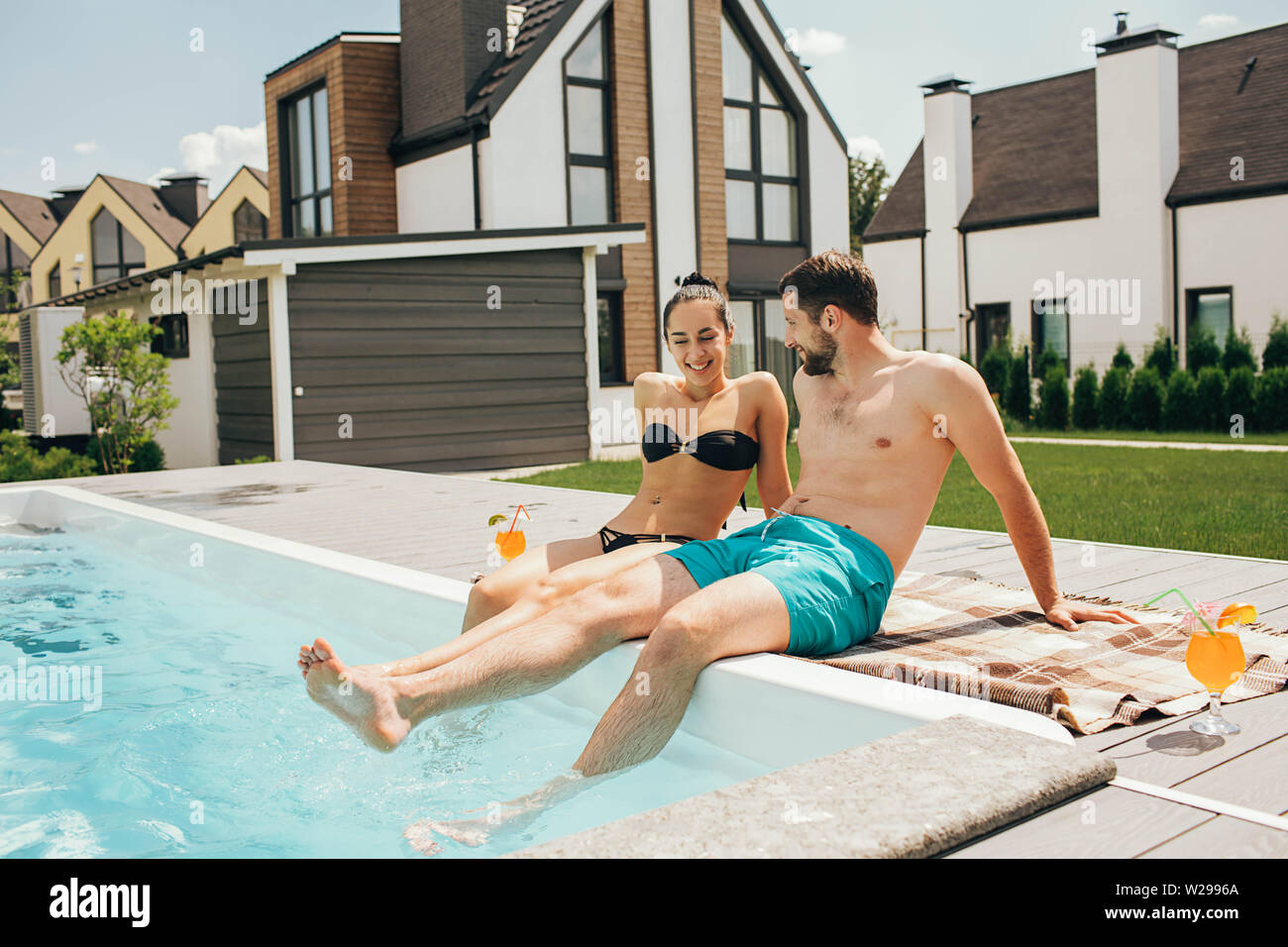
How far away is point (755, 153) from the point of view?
62.6 feet

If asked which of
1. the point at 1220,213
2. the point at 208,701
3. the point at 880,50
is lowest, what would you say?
the point at 208,701

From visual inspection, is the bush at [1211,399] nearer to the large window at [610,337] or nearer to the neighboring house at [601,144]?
the neighboring house at [601,144]

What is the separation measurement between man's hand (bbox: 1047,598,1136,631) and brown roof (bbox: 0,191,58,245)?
41228 mm

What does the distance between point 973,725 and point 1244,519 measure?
5.57 m

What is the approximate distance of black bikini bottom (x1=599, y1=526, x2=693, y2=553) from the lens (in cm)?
375

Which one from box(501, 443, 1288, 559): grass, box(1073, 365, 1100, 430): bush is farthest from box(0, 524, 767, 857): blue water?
box(1073, 365, 1100, 430): bush

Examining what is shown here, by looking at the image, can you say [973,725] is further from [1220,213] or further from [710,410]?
[1220,213]

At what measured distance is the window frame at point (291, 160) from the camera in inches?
728

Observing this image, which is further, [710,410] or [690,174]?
[690,174]

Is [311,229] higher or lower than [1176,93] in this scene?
lower

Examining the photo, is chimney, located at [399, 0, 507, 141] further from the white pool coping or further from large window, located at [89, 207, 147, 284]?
large window, located at [89, 207, 147, 284]
